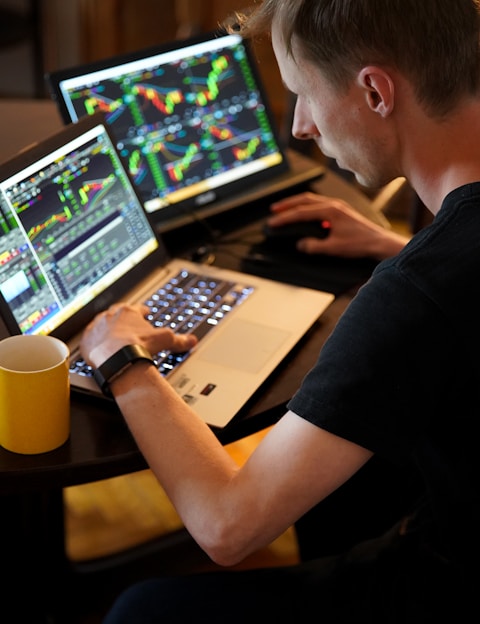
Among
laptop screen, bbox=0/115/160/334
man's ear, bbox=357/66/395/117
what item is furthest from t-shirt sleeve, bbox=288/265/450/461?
laptop screen, bbox=0/115/160/334

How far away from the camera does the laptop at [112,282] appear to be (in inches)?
49.9

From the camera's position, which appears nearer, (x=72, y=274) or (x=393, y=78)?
(x=393, y=78)

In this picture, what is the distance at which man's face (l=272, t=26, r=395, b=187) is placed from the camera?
1.10 meters

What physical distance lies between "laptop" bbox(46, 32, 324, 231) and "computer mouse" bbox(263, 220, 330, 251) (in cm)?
13

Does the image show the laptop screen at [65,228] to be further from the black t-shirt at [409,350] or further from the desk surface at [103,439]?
the black t-shirt at [409,350]

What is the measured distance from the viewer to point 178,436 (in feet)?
3.70

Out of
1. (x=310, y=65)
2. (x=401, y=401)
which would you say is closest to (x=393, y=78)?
(x=310, y=65)

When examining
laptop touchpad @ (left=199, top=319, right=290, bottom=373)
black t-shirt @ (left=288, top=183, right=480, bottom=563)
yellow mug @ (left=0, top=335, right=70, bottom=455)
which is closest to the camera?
black t-shirt @ (left=288, top=183, right=480, bottom=563)

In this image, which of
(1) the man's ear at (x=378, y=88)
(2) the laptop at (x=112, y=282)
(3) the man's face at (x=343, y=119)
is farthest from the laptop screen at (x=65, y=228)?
(1) the man's ear at (x=378, y=88)

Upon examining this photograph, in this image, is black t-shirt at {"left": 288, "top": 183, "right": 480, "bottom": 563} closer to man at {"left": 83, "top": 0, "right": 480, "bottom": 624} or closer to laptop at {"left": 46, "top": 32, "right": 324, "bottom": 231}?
man at {"left": 83, "top": 0, "right": 480, "bottom": 624}

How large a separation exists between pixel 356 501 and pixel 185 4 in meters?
2.74

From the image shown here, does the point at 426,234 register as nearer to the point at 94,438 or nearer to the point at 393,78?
the point at 393,78

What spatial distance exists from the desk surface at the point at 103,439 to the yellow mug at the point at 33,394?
0.02m

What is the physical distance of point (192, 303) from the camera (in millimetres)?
1472
